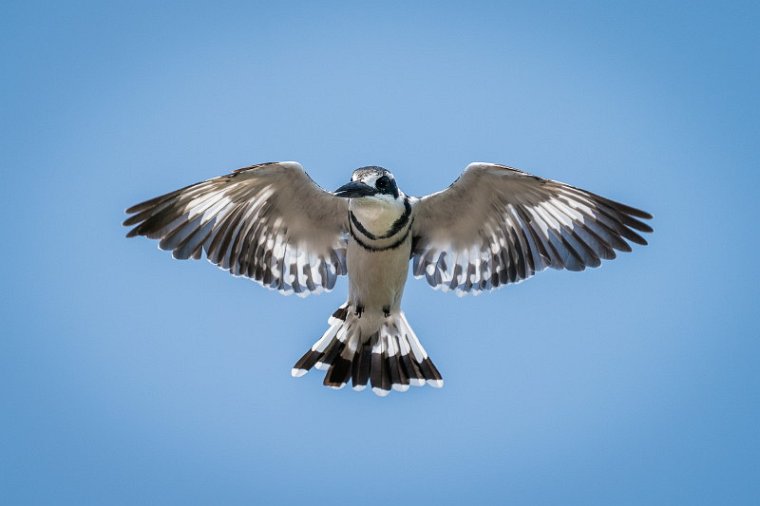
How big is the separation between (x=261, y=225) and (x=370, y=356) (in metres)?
1.69

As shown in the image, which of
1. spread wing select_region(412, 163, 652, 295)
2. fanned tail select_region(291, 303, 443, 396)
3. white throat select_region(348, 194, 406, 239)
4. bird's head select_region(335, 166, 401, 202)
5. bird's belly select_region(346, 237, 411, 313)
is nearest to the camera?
bird's head select_region(335, 166, 401, 202)

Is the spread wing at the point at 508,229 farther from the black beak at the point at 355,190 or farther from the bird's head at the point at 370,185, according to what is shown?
the black beak at the point at 355,190

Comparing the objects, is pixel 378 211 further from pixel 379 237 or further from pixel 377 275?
pixel 377 275

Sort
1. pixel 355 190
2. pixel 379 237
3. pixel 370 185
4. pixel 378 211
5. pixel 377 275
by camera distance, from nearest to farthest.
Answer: pixel 355 190
pixel 370 185
pixel 378 211
pixel 379 237
pixel 377 275

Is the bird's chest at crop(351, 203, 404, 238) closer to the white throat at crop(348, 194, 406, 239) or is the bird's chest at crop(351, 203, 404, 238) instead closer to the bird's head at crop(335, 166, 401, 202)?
the white throat at crop(348, 194, 406, 239)

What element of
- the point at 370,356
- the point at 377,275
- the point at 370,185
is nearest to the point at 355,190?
the point at 370,185

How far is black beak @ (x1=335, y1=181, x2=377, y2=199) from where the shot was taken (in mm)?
8188

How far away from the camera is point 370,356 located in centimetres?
970

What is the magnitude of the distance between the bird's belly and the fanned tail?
0.27 m

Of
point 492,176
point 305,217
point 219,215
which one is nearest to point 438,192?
point 492,176

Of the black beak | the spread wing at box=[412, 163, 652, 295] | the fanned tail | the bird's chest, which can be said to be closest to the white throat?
the bird's chest

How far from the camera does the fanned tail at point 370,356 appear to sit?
31.6 ft

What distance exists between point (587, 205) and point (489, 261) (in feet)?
3.82

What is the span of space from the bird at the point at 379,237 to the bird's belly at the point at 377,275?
0.04ft
